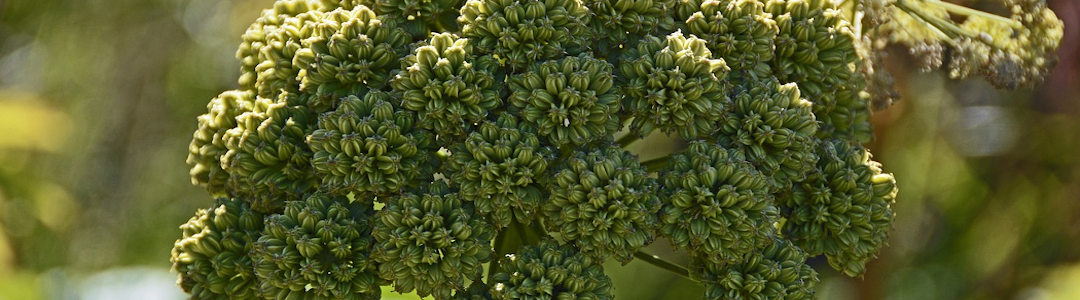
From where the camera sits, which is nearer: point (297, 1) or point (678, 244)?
point (678, 244)

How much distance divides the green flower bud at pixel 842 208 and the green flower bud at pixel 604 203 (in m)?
0.41

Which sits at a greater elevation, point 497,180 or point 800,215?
point 497,180

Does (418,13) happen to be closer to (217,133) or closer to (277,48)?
(277,48)

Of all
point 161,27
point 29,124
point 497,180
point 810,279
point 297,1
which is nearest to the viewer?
point 497,180

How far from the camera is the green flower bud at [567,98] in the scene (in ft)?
5.69

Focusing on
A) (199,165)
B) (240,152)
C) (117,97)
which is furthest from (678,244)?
(117,97)

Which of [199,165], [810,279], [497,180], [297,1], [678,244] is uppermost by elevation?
[297,1]

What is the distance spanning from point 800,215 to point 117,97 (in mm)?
6419

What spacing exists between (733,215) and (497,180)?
502 millimetres

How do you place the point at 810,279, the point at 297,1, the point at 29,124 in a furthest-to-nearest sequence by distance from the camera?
the point at 29,124
the point at 297,1
the point at 810,279

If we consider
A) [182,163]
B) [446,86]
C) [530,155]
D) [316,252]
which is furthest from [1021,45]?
[182,163]

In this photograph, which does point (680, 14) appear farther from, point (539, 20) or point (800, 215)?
point (800, 215)

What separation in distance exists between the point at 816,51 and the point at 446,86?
2.90 ft

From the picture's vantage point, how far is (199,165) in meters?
2.08
